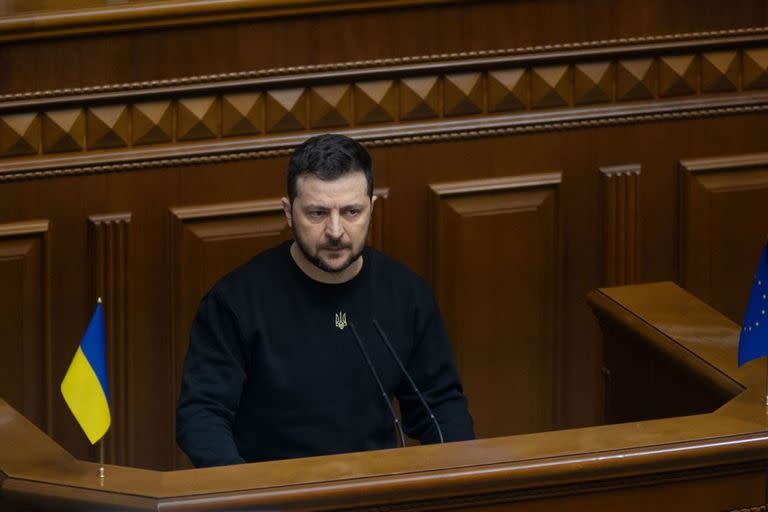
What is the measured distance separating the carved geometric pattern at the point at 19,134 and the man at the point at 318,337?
91 cm

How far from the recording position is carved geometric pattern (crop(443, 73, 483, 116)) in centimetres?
431

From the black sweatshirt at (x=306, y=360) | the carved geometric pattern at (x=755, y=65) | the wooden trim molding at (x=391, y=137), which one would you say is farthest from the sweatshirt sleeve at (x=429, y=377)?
the carved geometric pattern at (x=755, y=65)

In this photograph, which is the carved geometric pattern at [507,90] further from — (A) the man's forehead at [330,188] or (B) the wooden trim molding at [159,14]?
(A) the man's forehead at [330,188]

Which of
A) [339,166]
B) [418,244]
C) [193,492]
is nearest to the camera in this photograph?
[193,492]

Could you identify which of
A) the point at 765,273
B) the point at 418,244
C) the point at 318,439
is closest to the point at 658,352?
the point at 765,273

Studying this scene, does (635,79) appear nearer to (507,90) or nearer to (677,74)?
(677,74)

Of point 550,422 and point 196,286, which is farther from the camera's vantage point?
point 550,422

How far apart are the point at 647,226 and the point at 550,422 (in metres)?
0.55

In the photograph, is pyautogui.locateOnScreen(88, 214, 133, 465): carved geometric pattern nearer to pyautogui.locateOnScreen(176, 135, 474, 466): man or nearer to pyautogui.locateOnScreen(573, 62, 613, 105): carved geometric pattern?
pyautogui.locateOnScreen(176, 135, 474, 466): man

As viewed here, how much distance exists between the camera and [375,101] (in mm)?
4258

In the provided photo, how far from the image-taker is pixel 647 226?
14.9ft

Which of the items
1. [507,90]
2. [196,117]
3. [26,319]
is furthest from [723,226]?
[26,319]

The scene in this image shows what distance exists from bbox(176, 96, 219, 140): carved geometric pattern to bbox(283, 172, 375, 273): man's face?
0.90 m

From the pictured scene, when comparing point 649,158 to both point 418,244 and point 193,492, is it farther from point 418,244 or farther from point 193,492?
point 193,492
